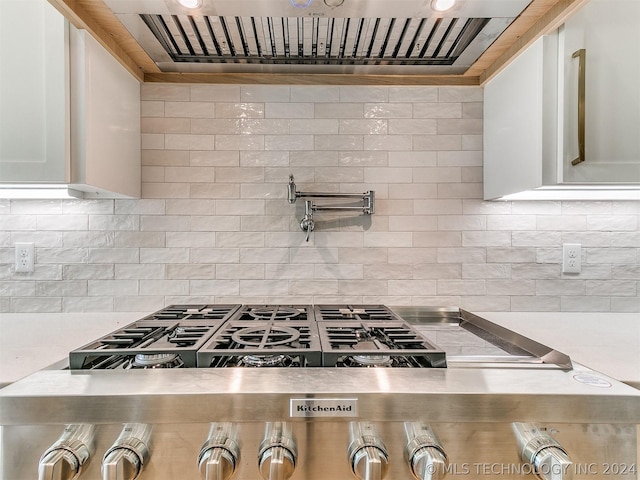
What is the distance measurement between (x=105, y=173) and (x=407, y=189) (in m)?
1.11

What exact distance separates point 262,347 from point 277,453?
25 cm

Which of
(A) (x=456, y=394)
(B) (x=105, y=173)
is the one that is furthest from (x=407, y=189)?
(B) (x=105, y=173)

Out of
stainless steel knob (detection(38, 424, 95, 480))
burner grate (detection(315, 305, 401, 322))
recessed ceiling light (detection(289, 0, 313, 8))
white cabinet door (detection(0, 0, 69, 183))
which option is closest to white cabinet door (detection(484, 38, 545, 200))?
burner grate (detection(315, 305, 401, 322))

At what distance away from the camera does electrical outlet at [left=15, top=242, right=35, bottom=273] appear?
146 centimetres

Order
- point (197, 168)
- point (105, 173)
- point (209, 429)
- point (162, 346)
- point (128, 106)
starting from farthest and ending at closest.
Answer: point (197, 168) → point (128, 106) → point (105, 173) → point (162, 346) → point (209, 429)

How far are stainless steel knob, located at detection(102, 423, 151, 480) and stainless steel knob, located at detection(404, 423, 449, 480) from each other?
46 centimetres

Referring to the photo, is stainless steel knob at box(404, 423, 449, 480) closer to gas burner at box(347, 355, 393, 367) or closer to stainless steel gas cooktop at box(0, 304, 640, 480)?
stainless steel gas cooktop at box(0, 304, 640, 480)

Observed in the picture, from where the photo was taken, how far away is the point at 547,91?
3.70 ft

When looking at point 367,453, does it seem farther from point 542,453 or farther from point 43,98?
point 43,98

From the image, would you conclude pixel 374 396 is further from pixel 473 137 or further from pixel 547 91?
pixel 473 137

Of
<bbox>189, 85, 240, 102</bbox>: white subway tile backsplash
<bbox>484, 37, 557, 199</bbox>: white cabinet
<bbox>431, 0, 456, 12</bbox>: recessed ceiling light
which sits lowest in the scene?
<bbox>484, 37, 557, 199</bbox>: white cabinet

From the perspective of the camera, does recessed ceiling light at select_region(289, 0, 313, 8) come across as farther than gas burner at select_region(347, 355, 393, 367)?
Yes

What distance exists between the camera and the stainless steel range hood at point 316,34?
105 cm

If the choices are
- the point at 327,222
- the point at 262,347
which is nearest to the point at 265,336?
the point at 262,347
